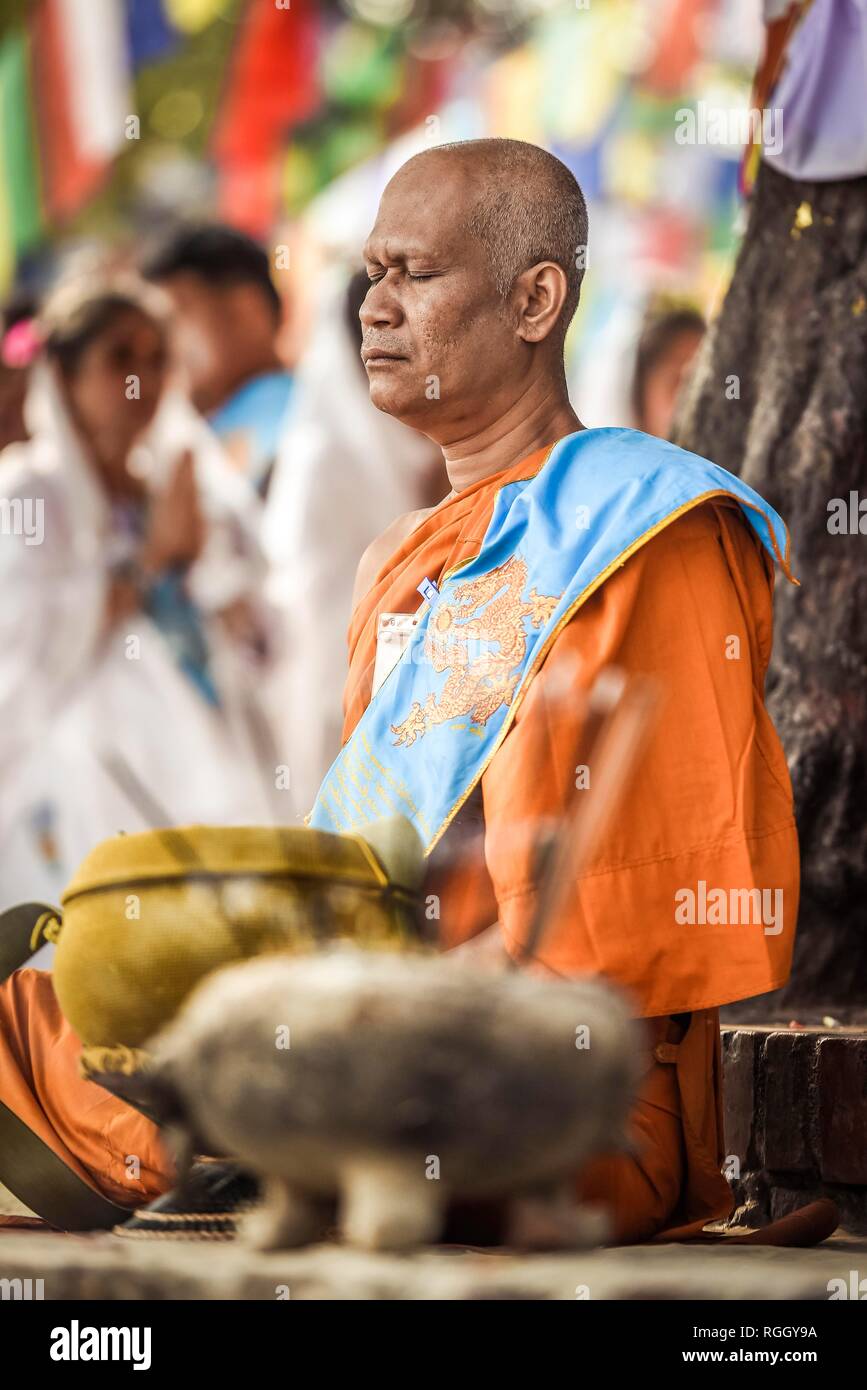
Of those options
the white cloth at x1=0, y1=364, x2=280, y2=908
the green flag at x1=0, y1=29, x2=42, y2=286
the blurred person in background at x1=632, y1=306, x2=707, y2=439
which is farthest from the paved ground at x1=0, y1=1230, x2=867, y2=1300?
the green flag at x1=0, y1=29, x2=42, y2=286

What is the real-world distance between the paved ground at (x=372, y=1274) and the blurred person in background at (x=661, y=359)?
7152 mm

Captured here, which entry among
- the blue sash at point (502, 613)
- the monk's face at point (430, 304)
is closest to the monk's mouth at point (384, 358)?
the monk's face at point (430, 304)

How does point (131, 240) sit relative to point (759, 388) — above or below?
above

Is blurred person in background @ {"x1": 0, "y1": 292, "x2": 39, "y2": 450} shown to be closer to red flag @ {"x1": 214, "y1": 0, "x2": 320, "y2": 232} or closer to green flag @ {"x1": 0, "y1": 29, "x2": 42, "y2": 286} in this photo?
green flag @ {"x1": 0, "y1": 29, "x2": 42, "y2": 286}

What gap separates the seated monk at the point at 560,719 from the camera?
2.08 meters

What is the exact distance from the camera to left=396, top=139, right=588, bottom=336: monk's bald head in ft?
8.16

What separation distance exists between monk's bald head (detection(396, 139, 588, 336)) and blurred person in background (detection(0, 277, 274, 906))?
484cm

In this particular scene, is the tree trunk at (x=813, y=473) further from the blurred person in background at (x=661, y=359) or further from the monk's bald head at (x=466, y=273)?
the blurred person in background at (x=661, y=359)

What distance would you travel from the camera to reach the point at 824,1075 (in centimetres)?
290

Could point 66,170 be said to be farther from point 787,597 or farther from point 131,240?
point 787,597

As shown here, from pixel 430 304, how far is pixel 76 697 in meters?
5.51

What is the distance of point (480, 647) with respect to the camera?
7.39 ft
